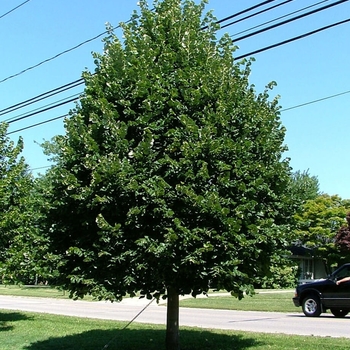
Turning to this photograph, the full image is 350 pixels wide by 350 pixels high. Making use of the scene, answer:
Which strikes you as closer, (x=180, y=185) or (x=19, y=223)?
(x=180, y=185)

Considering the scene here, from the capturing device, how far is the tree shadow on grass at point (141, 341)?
1029cm

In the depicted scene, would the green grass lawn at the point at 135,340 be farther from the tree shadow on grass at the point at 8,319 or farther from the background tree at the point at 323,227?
the background tree at the point at 323,227

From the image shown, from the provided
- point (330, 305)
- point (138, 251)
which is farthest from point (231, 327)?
point (138, 251)

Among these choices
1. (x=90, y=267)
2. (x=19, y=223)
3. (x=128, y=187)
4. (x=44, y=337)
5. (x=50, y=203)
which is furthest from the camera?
(x=19, y=223)

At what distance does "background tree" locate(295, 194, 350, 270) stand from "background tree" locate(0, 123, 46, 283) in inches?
1278

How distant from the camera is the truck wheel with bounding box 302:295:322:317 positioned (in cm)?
1823

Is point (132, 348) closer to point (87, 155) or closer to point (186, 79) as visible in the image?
point (87, 155)

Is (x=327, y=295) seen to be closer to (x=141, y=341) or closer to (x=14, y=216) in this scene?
(x=141, y=341)

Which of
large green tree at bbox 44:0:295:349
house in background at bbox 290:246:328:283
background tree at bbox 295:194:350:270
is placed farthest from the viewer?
house in background at bbox 290:246:328:283

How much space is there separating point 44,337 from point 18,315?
717 centimetres

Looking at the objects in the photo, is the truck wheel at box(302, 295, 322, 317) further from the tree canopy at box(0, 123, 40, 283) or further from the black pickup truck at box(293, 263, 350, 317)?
the tree canopy at box(0, 123, 40, 283)

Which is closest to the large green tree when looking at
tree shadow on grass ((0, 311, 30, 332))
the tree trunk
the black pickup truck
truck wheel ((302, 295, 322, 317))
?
the tree trunk

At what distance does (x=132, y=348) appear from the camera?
10.2 m

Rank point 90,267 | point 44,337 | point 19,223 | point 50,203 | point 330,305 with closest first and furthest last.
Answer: point 90,267 → point 50,203 → point 44,337 → point 19,223 → point 330,305
